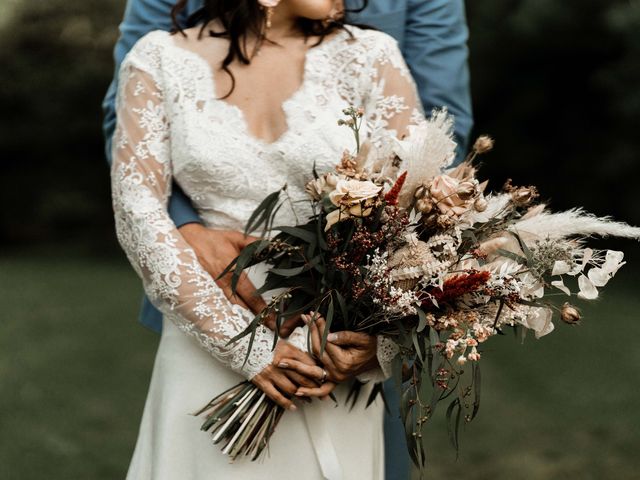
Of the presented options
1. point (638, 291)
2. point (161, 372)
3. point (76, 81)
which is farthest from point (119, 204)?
point (76, 81)

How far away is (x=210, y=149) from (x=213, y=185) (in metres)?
0.12

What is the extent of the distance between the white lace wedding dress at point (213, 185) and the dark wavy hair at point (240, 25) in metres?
0.07

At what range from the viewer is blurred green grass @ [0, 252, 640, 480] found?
6711mm

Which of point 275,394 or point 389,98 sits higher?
point 389,98

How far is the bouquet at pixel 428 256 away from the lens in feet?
9.37

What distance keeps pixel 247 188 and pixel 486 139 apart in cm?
74

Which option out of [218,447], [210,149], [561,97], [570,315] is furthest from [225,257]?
[561,97]

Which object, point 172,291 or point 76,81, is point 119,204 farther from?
point 76,81

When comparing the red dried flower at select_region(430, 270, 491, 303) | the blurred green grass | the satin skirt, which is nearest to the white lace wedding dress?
the satin skirt

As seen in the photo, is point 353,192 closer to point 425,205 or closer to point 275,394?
point 425,205

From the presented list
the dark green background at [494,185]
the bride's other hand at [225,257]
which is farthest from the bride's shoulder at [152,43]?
the dark green background at [494,185]

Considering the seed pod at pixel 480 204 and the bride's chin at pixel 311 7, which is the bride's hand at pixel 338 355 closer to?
the seed pod at pixel 480 204

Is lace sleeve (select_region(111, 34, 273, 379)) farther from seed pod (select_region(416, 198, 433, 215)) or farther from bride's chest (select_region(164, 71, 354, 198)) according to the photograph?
seed pod (select_region(416, 198, 433, 215))

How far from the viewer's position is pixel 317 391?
3.20m
